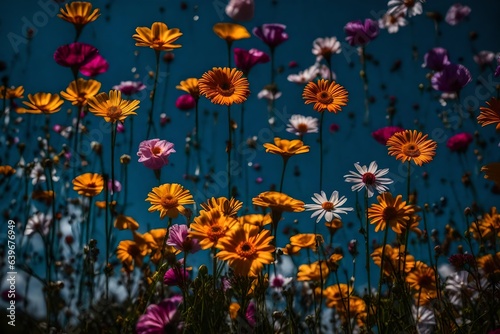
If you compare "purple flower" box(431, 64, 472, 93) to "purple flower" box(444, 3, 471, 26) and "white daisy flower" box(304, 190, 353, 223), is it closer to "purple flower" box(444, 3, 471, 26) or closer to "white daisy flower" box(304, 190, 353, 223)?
"white daisy flower" box(304, 190, 353, 223)

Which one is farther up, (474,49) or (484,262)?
(474,49)

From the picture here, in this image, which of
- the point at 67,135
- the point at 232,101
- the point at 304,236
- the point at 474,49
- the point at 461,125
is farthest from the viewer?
the point at 474,49

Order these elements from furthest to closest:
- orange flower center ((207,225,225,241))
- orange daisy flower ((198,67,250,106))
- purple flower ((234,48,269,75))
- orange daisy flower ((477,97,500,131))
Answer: purple flower ((234,48,269,75)), orange daisy flower ((198,67,250,106)), orange daisy flower ((477,97,500,131)), orange flower center ((207,225,225,241))

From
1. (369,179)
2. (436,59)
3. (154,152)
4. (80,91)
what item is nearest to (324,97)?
(369,179)

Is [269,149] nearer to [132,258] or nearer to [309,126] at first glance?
[309,126]

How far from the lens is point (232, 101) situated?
1.36 metres

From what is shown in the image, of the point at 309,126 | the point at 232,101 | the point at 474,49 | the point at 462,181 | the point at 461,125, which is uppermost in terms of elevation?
the point at 474,49

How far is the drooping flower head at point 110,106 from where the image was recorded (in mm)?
1330

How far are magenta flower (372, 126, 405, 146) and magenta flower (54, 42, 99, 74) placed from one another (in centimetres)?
104

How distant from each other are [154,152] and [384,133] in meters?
0.84

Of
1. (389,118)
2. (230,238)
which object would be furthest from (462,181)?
(230,238)

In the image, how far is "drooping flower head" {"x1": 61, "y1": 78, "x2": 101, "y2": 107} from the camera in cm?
153

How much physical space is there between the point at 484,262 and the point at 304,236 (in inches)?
29.4

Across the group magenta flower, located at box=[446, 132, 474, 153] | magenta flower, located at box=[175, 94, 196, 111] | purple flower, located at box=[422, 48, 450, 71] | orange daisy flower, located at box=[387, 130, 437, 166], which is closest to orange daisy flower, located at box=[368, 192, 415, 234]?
orange daisy flower, located at box=[387, 130, 437, 166]
